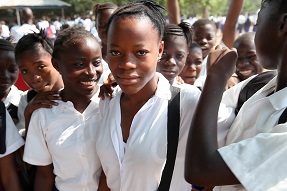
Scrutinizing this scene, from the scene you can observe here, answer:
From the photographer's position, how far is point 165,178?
1515mm

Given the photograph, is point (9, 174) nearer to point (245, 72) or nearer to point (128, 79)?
Answer: point (128, 79)

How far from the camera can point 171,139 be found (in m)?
1.49

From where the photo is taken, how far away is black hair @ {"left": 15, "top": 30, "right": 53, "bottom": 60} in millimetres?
2134

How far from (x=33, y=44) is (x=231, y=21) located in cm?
196

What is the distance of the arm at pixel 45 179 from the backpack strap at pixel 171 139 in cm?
70

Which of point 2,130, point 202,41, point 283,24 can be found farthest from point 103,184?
point 202,41

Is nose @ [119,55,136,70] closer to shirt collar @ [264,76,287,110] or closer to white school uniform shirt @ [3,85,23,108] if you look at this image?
shirt collar @ [264,76,287,110]

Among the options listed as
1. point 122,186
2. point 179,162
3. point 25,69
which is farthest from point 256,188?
point 25,69

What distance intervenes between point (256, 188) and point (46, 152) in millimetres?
1190

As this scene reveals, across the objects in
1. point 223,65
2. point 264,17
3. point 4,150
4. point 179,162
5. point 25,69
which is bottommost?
point 4,150

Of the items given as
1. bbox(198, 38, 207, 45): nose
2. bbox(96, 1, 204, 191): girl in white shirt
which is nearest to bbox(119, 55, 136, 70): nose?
bbox(96, 1, 204, 191): girl in white shirt

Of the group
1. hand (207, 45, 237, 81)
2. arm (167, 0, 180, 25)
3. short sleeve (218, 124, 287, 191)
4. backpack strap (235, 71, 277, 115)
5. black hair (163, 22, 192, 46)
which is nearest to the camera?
short sleeve (218, 124, 287, 191)

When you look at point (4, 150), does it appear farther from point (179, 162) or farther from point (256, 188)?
point (256, 188)

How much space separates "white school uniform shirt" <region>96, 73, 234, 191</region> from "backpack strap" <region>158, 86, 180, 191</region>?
2cm
